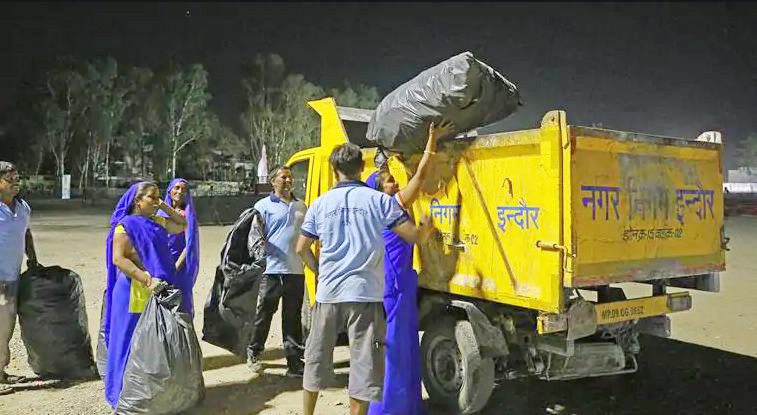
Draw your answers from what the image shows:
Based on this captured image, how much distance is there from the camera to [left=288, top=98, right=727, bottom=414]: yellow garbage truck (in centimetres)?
344

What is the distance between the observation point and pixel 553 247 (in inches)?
133

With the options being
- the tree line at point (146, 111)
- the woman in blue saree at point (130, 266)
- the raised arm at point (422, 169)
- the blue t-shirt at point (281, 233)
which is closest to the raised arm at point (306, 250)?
the raised arm at point (422, 169)

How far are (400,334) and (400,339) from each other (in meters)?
0.03

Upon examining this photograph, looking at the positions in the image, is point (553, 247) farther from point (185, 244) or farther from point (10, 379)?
point (10, 379)

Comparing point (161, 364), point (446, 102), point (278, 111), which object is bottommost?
point (161, 364)

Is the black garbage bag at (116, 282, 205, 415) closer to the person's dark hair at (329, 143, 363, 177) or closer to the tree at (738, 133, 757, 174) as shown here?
the person's dark hair at (329, 143, 363, 177)

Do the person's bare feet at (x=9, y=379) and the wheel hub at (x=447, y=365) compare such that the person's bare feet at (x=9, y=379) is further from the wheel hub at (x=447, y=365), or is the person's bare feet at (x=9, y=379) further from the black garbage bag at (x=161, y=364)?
the wheel hub at (x=447, y=365)

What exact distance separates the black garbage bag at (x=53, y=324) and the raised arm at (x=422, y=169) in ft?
10.4

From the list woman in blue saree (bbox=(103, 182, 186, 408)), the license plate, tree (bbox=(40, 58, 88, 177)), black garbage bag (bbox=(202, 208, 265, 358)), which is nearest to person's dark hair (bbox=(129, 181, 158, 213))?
woman in blue saree (bbox=(103, 182, 186, 408))


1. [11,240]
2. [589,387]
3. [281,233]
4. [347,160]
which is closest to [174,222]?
[281,233]

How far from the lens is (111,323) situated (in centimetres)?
414

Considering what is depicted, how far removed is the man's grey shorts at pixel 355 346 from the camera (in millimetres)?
3197

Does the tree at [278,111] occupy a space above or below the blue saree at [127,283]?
above

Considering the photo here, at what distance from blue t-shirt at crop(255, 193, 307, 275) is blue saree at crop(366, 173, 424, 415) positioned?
4.97ft
